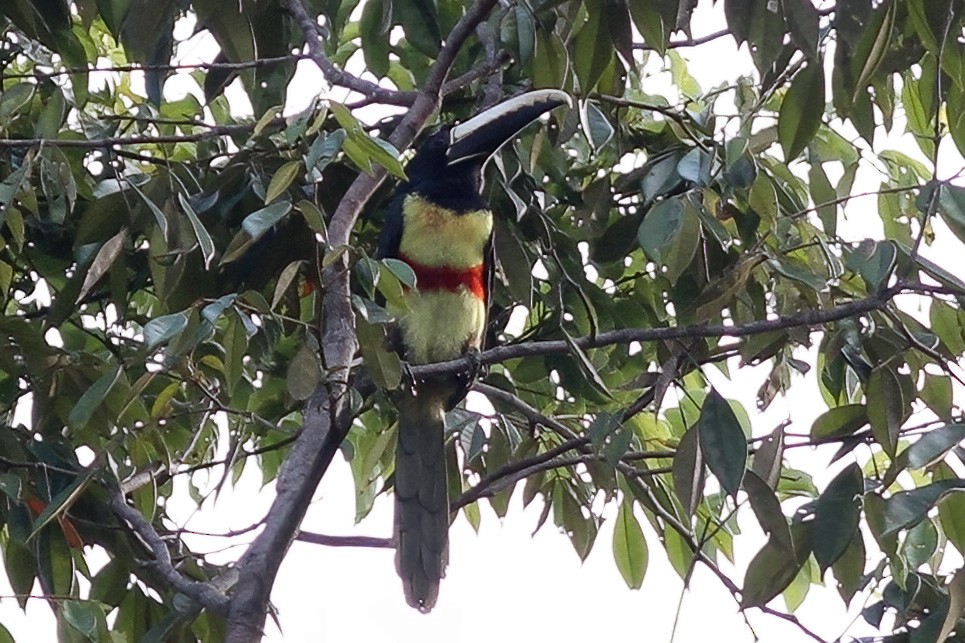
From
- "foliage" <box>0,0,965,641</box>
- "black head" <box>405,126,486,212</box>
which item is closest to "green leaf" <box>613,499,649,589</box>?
"foliage" <box>0,0,965,641</box>

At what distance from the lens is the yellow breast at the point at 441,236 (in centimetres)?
363

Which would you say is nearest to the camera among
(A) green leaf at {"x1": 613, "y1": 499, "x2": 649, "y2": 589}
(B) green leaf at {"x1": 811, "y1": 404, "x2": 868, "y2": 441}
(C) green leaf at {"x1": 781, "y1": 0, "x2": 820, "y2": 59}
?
(C) green leaf at {"x1": 781, "y1": 0, "x2": 820, "y2": 59}

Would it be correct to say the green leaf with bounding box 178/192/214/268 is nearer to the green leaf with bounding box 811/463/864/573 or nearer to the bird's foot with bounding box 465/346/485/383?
the bird's foot with bounding box 465/346/485/383

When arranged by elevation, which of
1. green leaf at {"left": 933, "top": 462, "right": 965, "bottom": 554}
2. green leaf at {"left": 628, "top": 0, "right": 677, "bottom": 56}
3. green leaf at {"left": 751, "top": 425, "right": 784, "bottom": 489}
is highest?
green leaf at {"left": 628, "top": 0, "right": 677, "bottom": 56}

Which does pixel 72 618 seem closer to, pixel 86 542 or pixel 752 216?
pixel 86 542

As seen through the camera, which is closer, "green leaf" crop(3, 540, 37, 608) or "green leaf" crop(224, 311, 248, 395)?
"green leaf" crop(224, 311, 248, 395)

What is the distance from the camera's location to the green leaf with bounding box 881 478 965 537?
1940mm

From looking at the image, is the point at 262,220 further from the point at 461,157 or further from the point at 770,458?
the point at 461,157

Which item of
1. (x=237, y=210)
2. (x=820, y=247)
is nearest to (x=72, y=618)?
(x=237, y=210)

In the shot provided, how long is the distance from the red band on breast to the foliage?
174 millimetres

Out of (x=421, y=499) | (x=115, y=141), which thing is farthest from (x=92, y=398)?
(x=421, y=499)

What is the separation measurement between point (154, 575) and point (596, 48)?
1.45 metres

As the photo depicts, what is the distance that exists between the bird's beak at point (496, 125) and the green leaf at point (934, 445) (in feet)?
3.13

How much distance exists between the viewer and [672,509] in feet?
10.0
